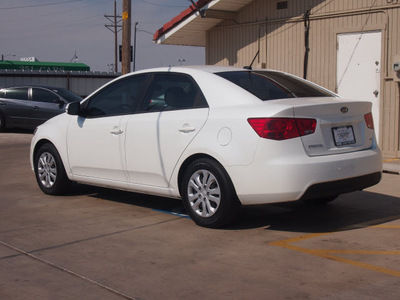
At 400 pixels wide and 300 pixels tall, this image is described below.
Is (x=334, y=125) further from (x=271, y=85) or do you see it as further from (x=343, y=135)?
(x=271, y=85)

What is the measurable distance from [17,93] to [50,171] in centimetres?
1121

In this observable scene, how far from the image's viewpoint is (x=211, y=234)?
19.5 ft

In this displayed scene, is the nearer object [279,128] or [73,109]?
[279,128]

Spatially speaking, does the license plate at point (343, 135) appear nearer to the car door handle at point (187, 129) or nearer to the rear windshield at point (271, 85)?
the rear windshield at point (271, 85)

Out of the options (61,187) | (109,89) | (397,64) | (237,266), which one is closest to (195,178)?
(237,266)

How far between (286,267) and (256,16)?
970 centimetres

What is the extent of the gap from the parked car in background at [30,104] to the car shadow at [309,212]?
9.98 metres

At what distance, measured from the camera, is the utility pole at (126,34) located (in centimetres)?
1762

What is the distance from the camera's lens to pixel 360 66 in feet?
38.5

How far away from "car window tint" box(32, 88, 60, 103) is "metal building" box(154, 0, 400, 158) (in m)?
4.34

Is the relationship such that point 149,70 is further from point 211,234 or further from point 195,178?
point 211,234

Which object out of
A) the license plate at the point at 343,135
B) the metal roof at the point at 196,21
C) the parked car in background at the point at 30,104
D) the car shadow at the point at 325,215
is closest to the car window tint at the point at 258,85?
the license plate at the point at 343,135

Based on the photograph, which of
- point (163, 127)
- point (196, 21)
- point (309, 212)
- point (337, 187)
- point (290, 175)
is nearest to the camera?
point (290, 175)

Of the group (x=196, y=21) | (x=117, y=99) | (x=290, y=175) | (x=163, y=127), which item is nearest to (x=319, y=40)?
(x=196, y=21)
